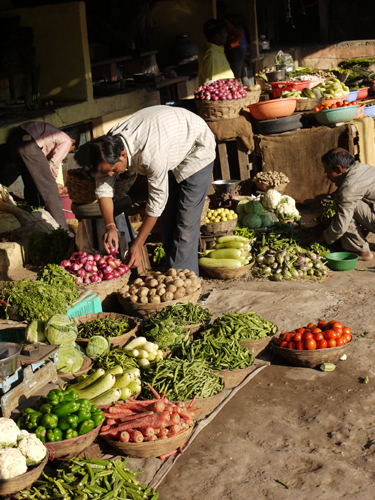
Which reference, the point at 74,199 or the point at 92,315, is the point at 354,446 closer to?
the point at 92,315

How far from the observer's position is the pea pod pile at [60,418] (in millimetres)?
3016

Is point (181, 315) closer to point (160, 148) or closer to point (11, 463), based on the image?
point (160, 148)

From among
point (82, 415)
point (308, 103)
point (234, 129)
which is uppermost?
point (308, 103)

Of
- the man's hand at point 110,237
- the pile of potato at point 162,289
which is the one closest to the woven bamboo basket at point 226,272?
the pile of potato at point 162,289

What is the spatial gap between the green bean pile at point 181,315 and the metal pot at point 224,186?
3587 mm

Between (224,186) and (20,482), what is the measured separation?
5875 millimetres

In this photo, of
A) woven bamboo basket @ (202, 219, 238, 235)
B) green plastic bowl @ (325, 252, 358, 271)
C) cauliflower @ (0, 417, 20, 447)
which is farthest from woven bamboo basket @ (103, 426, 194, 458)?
woven bamboo basket @ (202, 219, 238, 235)

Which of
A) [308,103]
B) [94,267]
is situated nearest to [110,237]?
[94,267]

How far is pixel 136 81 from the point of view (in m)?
10.4

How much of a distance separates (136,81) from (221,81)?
116 inches

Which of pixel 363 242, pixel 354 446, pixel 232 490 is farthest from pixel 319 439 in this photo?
pixel 363 242

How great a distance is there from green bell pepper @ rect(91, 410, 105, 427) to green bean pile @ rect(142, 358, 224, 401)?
0.45 meters

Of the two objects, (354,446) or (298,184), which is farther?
(298,184)

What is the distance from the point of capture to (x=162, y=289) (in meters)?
4.85
